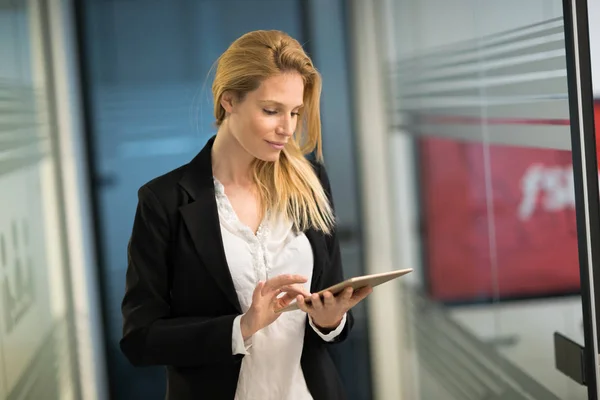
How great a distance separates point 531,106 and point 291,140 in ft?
2.97

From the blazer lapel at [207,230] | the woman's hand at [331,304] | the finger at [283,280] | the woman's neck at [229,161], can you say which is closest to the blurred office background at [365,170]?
the woman's neck at [229,161]

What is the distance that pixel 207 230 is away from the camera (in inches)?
78.6

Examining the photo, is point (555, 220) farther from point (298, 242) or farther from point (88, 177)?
point (88, 177)

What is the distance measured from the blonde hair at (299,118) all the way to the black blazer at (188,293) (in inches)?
3.2

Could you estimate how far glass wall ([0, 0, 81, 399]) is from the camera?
244 cm

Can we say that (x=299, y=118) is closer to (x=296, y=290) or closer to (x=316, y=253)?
(x=316, y=253)

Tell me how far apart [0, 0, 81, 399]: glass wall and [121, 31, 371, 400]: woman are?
2.10ft

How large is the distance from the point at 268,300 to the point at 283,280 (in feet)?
0.23

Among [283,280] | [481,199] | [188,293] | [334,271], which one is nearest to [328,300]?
[283,280]

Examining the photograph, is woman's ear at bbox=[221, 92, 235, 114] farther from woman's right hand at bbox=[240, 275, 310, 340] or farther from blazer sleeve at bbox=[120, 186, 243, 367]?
woman's right hand at bbox=[240, 275, 310, 340]

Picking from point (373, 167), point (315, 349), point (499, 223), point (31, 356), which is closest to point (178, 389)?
point (315, 349)

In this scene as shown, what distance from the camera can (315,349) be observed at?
210 cm

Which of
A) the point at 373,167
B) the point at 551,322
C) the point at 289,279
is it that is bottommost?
the point at 551,322

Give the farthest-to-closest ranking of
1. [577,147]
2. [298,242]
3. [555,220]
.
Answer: [555,220] → [577,147] → [298,242]
